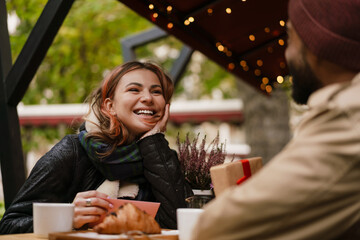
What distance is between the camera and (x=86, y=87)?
11.4 meters

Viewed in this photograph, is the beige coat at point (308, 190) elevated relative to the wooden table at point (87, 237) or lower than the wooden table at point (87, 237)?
elevated

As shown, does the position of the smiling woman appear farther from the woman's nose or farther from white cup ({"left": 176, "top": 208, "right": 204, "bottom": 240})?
white cup ({"left": 176, "top": 208, "right": 204, "bottom": 240})

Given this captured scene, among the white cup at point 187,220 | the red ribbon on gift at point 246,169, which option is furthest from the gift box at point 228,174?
the white cup at point 187,220

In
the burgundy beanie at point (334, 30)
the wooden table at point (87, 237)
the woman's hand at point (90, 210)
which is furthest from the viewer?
the woman's hand at point (90, 210)

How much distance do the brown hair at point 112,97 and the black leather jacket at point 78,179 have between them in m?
0.12

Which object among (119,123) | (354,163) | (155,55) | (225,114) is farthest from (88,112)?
(225,114)

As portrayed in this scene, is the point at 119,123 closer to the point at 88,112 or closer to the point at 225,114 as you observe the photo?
the point at 88,112

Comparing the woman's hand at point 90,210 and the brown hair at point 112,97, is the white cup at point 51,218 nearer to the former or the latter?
the woman's hand at point 90,210

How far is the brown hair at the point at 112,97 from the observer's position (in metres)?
2.62

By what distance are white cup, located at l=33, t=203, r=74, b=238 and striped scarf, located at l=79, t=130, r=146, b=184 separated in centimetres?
68

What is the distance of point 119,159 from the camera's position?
253 cm

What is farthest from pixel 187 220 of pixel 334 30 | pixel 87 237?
pixel 334 30

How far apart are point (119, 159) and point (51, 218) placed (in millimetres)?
739

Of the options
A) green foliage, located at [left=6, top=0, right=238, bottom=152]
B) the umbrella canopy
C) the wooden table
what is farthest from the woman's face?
green foliage, located at [left=6, top=0, right=238, bottom=152]
